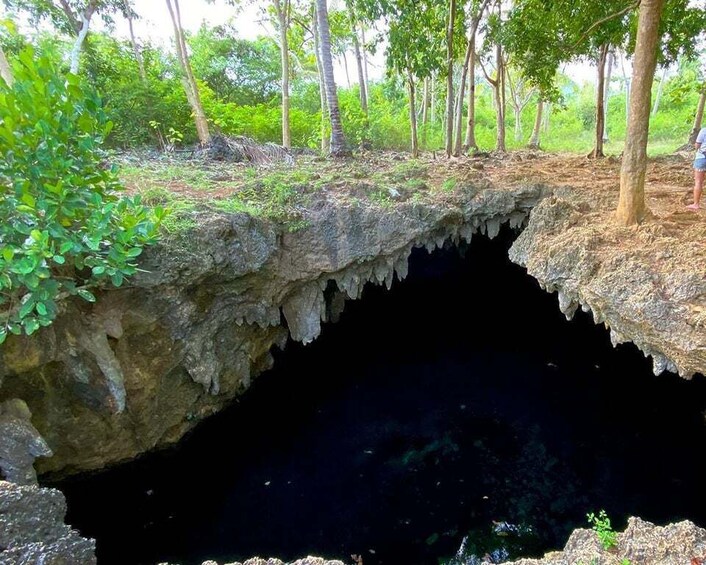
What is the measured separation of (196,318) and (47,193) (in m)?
3.34

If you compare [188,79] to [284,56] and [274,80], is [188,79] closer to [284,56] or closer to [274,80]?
[284,56]

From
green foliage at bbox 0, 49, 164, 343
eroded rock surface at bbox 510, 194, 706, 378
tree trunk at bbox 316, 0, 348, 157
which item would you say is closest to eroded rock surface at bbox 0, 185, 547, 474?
green foliage at bbox 0, 49, 164, 343

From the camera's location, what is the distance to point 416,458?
785cm

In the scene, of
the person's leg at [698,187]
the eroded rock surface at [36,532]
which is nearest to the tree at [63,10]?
Result: the eroded rock surface at [36,532]

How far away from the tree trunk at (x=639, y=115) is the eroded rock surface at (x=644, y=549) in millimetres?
4192

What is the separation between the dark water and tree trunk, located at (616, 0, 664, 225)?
426 centimetres

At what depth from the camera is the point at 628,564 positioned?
3281 mm

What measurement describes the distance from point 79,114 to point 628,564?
6568 mm

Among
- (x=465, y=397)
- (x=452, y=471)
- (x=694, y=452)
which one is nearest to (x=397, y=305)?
(x=465, y=397)

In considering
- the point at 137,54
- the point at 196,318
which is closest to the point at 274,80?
the point at 137,54

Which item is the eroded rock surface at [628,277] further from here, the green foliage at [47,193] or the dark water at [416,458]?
the green foliage at [47,193]

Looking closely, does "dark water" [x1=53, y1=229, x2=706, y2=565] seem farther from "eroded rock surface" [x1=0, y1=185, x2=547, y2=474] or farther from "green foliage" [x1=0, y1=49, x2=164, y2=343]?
"green foliage" [x1=0, y1=49, x2=164, y2=343]

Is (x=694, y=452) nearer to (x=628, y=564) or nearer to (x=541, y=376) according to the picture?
(x=541, y=376)

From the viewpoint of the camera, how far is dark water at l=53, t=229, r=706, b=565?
6562mm
